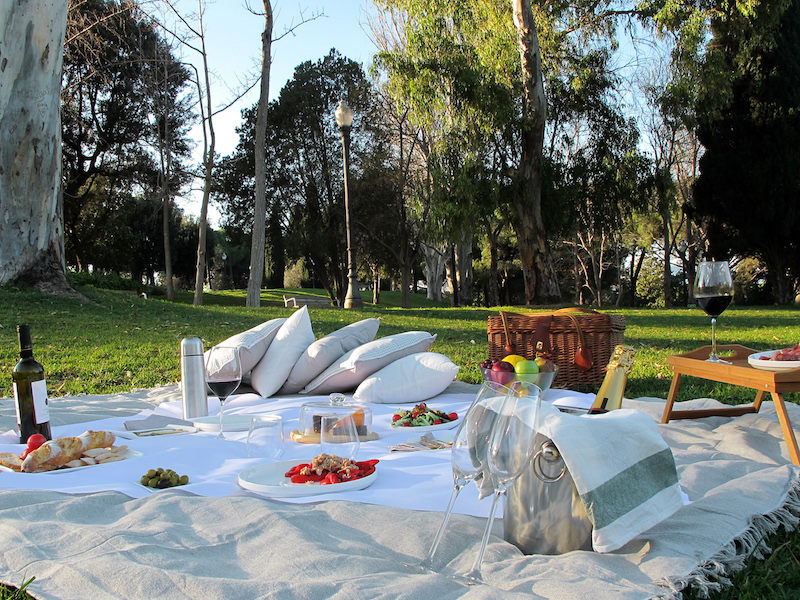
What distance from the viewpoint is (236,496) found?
6.63ft

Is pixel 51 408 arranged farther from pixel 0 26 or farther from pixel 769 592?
pixel 0 26

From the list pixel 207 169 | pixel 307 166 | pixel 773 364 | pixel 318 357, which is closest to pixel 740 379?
pixel 773 364

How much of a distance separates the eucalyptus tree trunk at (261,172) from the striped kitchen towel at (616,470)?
1388 centimetres

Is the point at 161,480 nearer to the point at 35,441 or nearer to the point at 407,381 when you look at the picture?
the point at 35,441

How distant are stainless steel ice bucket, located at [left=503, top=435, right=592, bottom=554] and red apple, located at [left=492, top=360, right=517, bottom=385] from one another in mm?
1701

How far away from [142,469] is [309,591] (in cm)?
137

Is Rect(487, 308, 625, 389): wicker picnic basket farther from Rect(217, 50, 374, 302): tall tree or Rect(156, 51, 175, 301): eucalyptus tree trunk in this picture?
Rect(217, 50, 374, 302): tall tree

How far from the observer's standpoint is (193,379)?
137 inches

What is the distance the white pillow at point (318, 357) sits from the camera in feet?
14.6

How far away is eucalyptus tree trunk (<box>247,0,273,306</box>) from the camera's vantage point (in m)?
15.1

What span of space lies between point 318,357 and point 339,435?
88.4 inches

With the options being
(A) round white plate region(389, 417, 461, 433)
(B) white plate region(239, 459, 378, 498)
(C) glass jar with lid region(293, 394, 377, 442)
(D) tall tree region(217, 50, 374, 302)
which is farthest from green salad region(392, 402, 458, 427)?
(D) tall tree region(217, 50, 374, 302)

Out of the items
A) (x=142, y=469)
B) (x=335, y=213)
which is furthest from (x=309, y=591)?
(x=335, y=213)

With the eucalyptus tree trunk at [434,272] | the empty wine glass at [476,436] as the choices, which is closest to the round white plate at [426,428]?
the empty wine glass at [476,436]
